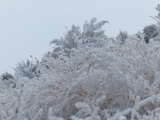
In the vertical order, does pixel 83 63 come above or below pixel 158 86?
above

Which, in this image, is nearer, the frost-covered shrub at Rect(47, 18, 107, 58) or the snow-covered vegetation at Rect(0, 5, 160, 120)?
the snow-covered vegetation at Rect(0, 5, 160, 120)

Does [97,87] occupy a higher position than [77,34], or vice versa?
[77,34]

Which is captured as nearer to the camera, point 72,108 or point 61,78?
point 72,108

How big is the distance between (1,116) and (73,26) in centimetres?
754

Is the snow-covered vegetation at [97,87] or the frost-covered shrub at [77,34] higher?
the frost-covered shrub at [77,34]

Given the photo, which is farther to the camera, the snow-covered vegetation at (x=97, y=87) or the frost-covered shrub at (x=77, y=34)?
the frost-covered shrub at (x=77, y=34)

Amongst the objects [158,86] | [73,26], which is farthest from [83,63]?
[73,26]

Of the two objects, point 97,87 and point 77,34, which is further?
point 77,34

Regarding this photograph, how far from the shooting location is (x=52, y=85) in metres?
2.24

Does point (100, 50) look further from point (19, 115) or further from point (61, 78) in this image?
point (19, 115)

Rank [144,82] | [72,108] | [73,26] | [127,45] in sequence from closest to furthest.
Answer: [144,82], [72,108], [127,45], [73,26]

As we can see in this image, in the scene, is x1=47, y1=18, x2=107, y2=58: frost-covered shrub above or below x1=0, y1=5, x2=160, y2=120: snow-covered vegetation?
above

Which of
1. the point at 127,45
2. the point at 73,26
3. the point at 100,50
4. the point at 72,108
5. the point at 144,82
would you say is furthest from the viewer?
the point at 73,26

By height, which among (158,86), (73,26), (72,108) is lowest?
(158,86)
